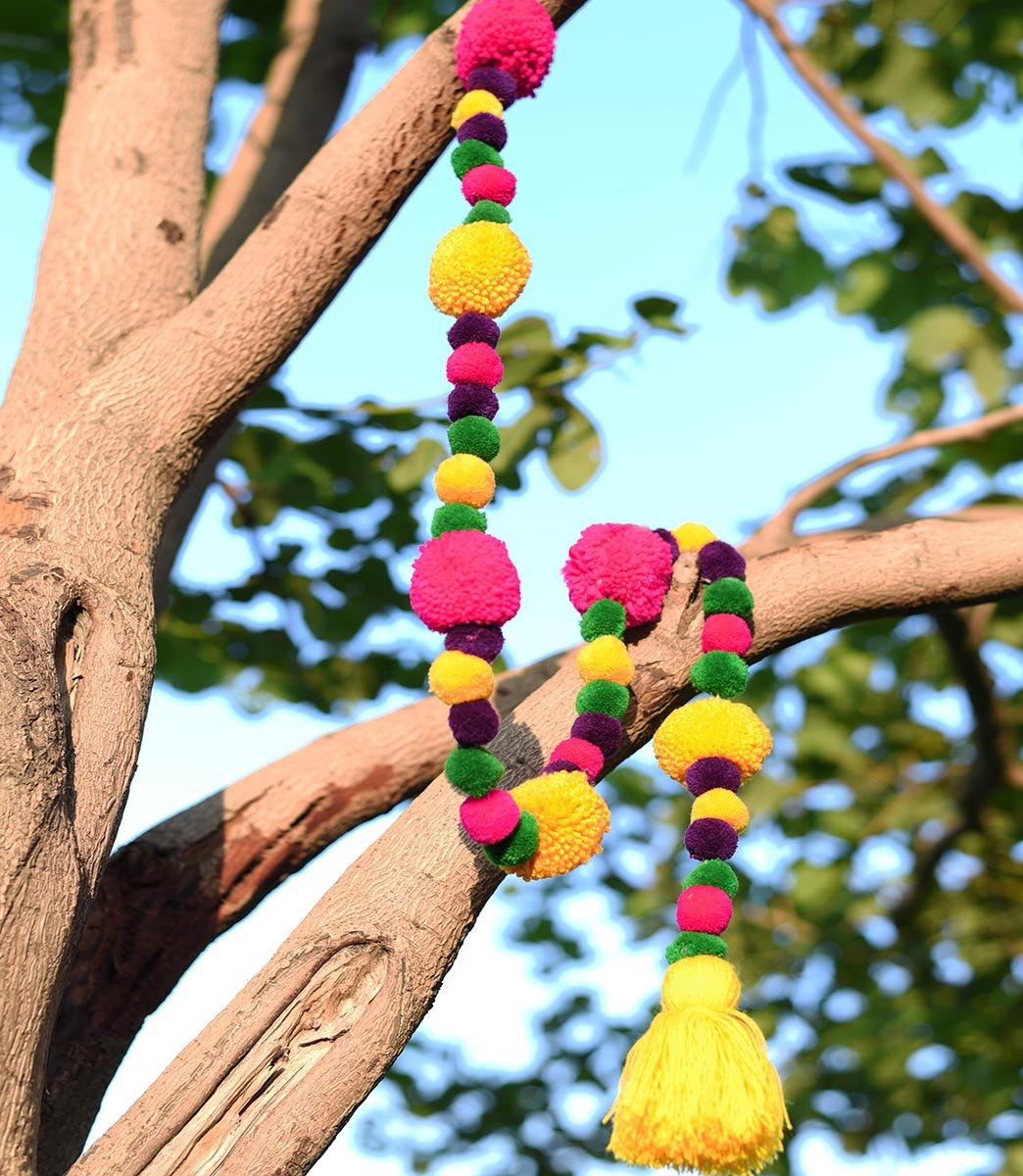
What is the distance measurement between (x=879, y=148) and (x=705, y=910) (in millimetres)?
2387

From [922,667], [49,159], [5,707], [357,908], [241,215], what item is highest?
[49,159]

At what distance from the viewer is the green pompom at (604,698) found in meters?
1.91

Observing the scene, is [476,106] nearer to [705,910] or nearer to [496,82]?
[496,82]

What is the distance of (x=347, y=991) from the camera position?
5.73 feet

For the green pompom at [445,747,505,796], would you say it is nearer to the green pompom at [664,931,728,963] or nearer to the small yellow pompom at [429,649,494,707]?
the small yellow pompom at [429,649,494,707]

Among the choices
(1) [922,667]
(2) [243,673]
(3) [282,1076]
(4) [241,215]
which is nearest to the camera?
(3) [282,1076]

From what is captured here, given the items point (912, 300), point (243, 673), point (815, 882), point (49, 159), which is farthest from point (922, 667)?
point (49, 159)

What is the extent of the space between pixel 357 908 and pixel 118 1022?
0.75m

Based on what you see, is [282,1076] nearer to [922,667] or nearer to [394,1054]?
[394,1054]

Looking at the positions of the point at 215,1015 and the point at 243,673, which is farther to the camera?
the point at 243,673

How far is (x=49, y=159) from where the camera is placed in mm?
3842

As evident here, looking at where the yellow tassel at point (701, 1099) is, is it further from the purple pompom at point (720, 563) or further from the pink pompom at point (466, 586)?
the purple pompom at point (720, 563)

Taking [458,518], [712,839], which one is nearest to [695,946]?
[712,839]

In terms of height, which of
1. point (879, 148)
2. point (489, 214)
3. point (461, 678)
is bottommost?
point (461, 678)
